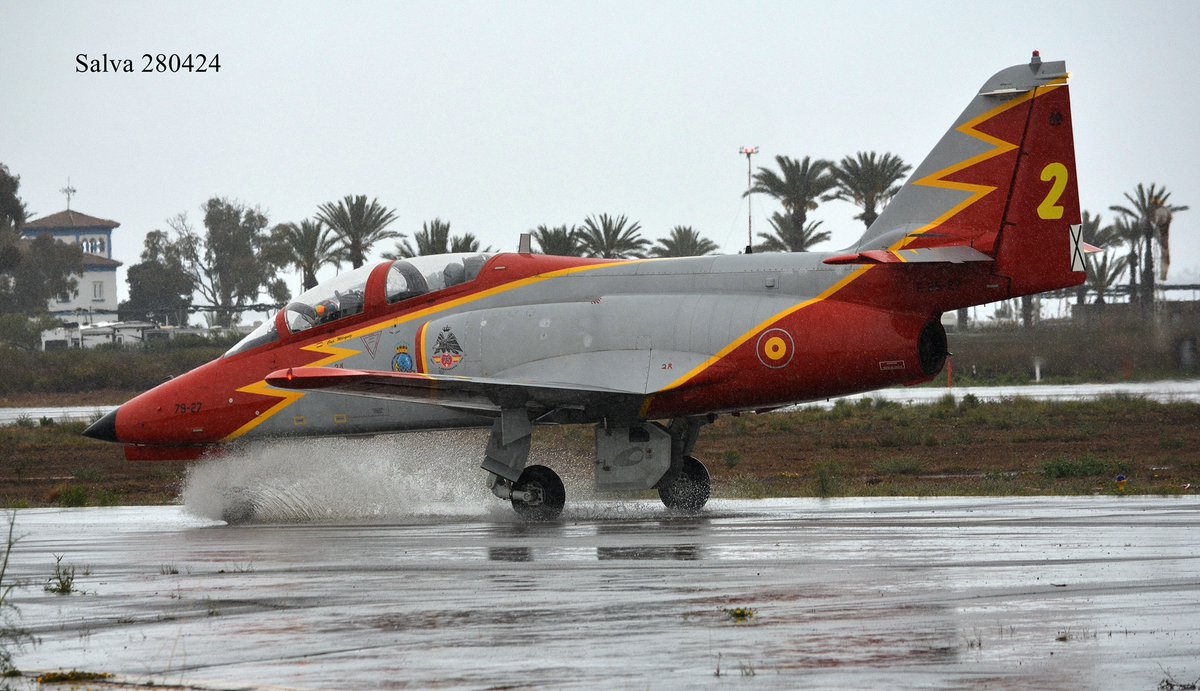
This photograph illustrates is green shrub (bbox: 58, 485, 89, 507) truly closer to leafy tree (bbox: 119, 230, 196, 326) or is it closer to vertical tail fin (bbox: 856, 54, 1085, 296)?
vertical tail fin (bbox: 856, 54, 1085, 296)

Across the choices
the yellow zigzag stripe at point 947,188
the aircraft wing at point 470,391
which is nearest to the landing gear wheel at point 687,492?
the aircraft wing at point 470,391

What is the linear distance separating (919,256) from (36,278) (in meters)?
119

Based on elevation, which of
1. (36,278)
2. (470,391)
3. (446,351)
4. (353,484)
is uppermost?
(36,278)

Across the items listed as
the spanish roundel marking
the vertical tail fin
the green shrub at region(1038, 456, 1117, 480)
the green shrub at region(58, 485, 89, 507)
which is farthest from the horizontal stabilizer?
the green shrub at region(58, 485, 89, 507)

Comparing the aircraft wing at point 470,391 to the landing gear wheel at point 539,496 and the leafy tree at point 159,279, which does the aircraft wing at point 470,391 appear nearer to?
the landing gear wheel at point 539,496

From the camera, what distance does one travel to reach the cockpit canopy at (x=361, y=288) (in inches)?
761

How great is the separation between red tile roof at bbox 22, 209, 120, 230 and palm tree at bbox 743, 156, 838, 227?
100314mm

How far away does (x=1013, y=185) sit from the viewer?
53.1 feet

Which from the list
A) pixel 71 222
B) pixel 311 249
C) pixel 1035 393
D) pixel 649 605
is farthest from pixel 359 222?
pixel 71 222

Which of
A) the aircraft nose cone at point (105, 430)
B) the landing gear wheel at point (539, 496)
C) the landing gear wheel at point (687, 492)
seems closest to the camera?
the landing gear wheel at point (539, 496)

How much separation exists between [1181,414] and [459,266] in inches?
960

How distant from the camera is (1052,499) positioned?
18.8 meters

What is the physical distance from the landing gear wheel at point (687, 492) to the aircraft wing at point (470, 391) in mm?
1662

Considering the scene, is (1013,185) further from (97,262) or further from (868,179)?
(97,262)
